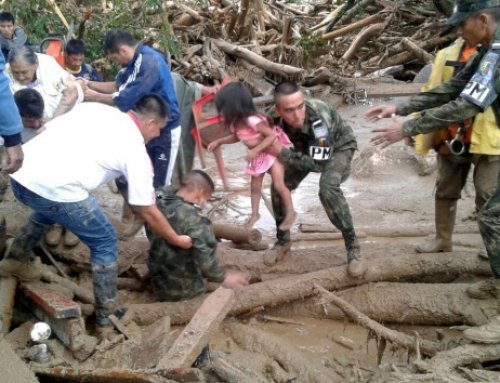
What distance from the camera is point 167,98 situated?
18.1ft

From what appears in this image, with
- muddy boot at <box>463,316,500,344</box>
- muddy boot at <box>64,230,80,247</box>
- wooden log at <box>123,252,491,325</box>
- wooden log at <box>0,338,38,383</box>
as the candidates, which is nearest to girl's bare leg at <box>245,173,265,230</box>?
wooden log at <box>123,252,491,325</box>

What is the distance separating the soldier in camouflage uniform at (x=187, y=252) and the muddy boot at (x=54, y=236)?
932 millimetres

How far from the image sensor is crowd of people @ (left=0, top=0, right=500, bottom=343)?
3.75 m

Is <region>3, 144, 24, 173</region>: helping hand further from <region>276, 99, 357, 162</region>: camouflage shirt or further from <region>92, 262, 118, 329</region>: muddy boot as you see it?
<region>276, 99, 357, 162</region>: camouflage shirt

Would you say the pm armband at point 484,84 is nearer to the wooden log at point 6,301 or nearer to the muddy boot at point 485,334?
the muddy boot at point 485,334

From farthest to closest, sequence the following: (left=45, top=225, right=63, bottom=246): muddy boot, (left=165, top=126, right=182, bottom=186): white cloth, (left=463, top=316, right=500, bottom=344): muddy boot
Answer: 1. (left=165, top=126, right=182, bottom=186): white cloth
2. (left=45, top=225, right=63, bottom=246): muddy boot
3. (left=463, top=316, right=500, bottom=344): muddy boot

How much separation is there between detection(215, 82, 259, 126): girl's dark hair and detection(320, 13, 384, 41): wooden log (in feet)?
30.1

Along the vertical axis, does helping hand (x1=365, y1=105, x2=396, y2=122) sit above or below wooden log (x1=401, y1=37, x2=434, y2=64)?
above

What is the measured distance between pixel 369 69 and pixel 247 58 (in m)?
3.73

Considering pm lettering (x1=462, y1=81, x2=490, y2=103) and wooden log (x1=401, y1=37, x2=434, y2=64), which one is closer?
pm lettering (x1=462, y1=81, x2=490, y2=103)

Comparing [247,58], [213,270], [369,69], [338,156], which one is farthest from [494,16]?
[369,69]

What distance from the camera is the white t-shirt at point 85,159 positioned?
369 cm

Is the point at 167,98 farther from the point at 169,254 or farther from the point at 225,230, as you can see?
the point at 169,254

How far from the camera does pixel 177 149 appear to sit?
19.2 ft
